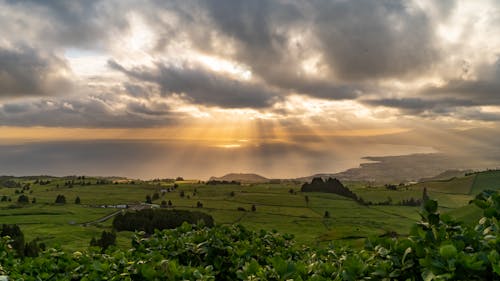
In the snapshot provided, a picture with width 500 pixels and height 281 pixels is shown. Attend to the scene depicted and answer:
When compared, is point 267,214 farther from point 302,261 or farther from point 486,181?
point 302,261

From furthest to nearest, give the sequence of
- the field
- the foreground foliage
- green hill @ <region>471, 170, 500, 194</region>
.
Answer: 1. green hill @ <region>471, 170, 500, 194</region>
2. the field
3. the foreground foliage

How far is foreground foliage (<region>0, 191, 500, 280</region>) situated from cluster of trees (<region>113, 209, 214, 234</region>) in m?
120

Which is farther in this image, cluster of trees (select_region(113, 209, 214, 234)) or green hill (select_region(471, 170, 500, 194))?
green hill (select_region(471, 170, 500, 194))

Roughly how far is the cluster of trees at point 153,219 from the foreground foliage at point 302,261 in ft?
395

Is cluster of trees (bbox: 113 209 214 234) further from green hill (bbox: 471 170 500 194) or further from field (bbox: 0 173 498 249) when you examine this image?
green hill (bbox: 471 170 500 194)

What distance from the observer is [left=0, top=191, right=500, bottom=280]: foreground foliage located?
151 inches

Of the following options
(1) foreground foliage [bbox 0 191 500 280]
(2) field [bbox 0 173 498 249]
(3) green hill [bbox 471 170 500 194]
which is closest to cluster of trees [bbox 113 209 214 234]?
(2) field [bbox 0 173 498 249]

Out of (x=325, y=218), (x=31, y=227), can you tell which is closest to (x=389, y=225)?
(x=325, y=218)

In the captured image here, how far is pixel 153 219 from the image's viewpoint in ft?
434

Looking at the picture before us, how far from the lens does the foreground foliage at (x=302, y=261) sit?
3.83 meters

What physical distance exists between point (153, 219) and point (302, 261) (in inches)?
5237

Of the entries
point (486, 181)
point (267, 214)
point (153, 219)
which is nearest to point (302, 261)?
point (153, 219)

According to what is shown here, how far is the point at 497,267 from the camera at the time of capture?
3.45 m

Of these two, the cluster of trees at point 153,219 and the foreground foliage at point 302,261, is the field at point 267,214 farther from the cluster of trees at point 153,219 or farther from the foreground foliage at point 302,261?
the foreground foliage at point 302,261
